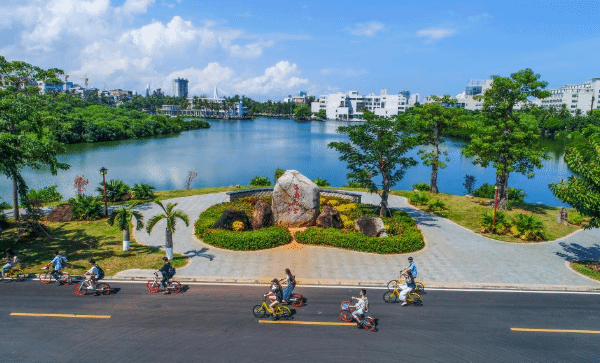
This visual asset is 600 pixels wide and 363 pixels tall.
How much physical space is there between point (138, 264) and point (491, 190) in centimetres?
3229

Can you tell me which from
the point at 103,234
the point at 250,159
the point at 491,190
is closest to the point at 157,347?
the point at 103,234

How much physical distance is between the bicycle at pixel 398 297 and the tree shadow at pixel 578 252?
10.6 m

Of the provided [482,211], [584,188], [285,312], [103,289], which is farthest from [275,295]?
[482,211]

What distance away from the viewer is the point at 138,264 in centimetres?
1845

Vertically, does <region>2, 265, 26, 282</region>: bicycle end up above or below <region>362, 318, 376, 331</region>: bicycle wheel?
above

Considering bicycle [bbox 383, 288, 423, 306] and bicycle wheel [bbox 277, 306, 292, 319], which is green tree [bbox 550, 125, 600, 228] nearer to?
bicycle [bbox 383, 288, 423, 306]

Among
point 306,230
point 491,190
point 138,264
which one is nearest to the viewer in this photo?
point 138,264

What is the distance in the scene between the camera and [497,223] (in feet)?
80.5

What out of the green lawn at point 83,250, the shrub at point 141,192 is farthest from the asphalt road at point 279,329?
the shrub at point 141,192

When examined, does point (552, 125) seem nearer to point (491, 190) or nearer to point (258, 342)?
point (491, 190)

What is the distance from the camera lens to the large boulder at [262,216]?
76.7 ft

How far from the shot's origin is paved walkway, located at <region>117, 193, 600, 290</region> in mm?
17328

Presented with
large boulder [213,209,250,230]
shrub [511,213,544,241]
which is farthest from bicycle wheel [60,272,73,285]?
shrub [511,213,544,241]

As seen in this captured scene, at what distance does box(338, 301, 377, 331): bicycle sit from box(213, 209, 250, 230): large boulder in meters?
10.3
